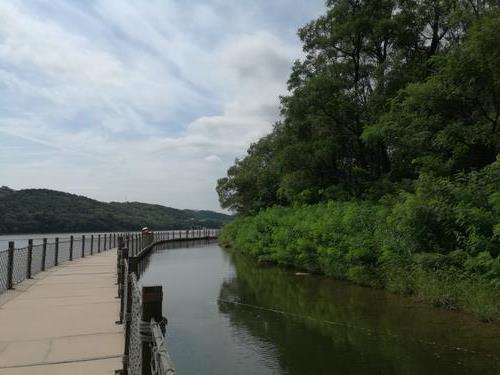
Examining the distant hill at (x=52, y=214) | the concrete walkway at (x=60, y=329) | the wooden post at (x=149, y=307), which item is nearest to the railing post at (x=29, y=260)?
the concrete walkway at (x=60, y=329)

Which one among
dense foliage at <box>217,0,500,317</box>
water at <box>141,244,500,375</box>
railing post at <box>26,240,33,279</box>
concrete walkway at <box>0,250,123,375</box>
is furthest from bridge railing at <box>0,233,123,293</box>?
dense foliage at <box>217,0,500,317</box>

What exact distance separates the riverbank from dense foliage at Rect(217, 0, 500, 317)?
0.16 feet

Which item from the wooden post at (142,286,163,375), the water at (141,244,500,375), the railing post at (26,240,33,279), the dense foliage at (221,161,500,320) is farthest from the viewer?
the railing post at (26,240,33,279)

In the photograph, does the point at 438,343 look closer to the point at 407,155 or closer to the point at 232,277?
the point at 232,277

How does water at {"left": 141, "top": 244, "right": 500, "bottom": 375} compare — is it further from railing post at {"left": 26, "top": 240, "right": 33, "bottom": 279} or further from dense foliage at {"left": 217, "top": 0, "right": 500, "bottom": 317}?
railing post at {"left": 26, "top": 240, "right": 33, "bottom": 279}

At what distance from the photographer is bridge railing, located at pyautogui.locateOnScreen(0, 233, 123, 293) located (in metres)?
12.6

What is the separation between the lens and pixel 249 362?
25.3 ft

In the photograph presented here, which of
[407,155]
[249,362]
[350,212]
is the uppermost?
[407,155]

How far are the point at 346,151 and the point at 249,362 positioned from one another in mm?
21600

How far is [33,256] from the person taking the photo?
54.2 feet

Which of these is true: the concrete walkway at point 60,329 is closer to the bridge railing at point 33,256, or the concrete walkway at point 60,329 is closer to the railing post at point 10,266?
the railing post at point 10,266

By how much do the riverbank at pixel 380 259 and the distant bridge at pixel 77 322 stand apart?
23.5 ft

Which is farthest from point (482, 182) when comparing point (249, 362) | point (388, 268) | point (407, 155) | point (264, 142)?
point (264, 142)

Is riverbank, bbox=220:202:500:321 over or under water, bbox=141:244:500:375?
over
